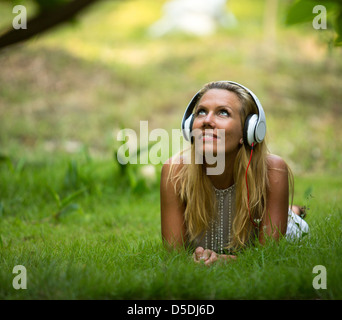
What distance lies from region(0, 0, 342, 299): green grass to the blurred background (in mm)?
34

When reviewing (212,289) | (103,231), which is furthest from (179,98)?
(212,289)

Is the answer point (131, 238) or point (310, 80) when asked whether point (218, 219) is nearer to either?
point (131, 238)

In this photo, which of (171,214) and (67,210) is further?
(67,210)

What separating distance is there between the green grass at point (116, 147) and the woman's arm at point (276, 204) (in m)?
0.13

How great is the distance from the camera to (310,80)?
8914 mm

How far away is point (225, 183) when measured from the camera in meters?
2.33

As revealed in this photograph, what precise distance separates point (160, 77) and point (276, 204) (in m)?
7.16

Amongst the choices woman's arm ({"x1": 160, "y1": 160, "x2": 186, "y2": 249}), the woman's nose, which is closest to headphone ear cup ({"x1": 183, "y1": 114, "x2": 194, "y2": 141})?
the woman's nose

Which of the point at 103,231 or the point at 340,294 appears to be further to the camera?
the point at 103,231

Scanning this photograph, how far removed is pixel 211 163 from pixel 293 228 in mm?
694

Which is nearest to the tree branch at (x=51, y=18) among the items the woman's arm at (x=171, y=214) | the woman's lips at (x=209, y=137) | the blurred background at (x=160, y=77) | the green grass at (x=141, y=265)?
the green grass at (x=141, y=265)

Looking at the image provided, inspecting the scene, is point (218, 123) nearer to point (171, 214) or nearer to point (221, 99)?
point (221, 99)

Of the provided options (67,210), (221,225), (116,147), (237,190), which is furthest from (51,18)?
(116,147)

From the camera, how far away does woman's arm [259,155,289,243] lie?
7.10 feet
